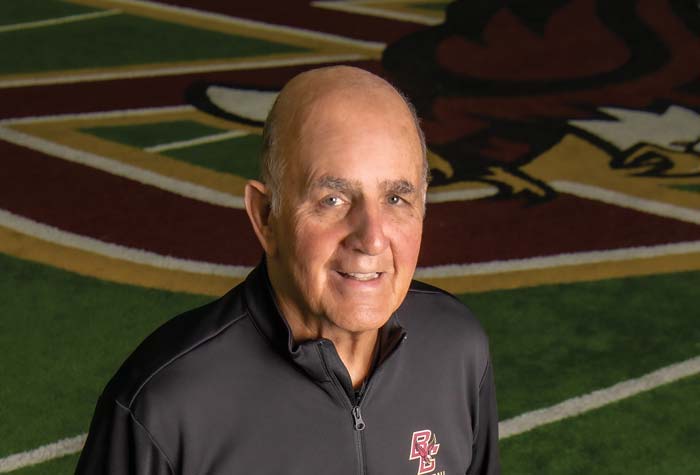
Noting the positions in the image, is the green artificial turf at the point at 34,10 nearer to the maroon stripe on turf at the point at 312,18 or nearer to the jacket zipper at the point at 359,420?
the maroon stripe on turf at the point at 312,18

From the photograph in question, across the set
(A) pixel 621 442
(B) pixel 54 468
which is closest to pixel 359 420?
(B) pixel 54 468

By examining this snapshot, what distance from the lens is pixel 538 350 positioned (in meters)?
4.11

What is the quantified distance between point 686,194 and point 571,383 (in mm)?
1737

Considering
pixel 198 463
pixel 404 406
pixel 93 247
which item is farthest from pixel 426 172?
pixel 93 247

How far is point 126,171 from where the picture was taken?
545cm

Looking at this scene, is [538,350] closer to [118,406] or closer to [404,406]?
[404,406]

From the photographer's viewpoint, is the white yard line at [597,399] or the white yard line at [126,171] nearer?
the white yard line at [597,399]

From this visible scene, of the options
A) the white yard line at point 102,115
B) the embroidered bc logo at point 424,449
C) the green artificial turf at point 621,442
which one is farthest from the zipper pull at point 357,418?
the white yard line at point 102,115

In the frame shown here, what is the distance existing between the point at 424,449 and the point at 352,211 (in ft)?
1.53

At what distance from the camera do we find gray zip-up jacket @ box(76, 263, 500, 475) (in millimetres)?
1838

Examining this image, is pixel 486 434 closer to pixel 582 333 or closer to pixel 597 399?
pixel 597 399

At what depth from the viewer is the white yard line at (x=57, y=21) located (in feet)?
25.5

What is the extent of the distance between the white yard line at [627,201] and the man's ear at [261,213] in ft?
11.5

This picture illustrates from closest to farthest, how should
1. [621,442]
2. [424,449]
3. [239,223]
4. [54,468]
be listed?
[424,449], [54,468], [621,442], [239,223]
